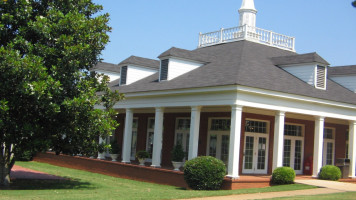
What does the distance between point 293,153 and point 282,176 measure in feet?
17.1

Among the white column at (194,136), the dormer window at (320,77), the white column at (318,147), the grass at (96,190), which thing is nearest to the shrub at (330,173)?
the white column at (318,147)

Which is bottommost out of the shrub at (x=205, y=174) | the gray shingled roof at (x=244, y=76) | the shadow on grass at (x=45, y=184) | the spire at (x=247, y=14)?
the shadow on grass at (x=45, y=184)

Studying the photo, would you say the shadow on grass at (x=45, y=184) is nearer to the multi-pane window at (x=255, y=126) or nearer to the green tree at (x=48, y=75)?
the green tree at (x=48, y=75)

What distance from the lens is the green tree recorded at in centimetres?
1441

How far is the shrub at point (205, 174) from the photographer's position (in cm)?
1773

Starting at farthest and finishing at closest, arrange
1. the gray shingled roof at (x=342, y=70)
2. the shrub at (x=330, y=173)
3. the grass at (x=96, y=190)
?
the gray shingled roof at (x=342, y=70) → the shrub at (x=330, y=173) → the grass at (x=96, y=190)

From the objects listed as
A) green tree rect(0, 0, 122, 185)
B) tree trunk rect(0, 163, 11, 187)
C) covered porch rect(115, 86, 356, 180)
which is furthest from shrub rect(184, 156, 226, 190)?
tree trunk rect(0, 163, 11, 187)

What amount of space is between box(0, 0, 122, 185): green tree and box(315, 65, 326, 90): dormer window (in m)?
11.1

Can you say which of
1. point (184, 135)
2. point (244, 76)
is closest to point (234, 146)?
point (244, 76)

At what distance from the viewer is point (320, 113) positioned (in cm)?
2128

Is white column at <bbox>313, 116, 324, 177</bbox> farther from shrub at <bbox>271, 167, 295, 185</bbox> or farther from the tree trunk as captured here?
the tree trunk

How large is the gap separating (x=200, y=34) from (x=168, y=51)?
615cm

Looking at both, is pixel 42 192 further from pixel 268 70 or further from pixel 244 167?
pixel 268 70

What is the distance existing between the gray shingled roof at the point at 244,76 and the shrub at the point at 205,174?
3358 mm
